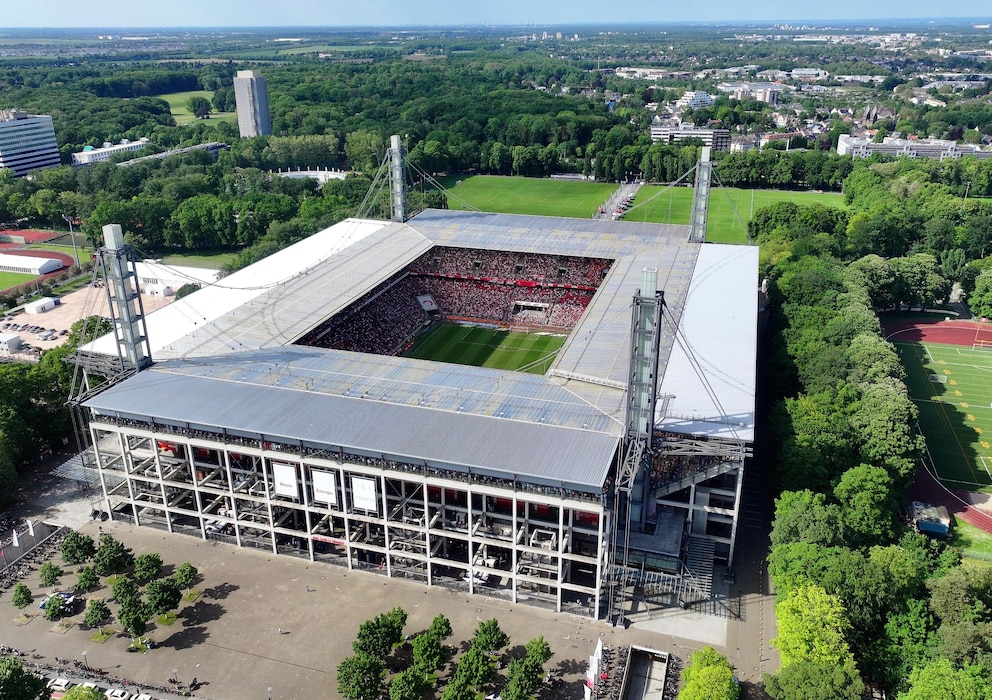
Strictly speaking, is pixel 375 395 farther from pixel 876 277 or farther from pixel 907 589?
pixel 876 277

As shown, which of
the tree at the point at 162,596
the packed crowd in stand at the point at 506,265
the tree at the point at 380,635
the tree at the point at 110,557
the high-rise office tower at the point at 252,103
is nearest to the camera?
the tree at the point at 380,635

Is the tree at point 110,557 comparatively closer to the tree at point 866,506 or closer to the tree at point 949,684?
the tree at point 949,684

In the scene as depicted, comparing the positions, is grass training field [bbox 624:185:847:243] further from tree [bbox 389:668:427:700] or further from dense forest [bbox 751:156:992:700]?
tree [bbox 389:668:427:700]

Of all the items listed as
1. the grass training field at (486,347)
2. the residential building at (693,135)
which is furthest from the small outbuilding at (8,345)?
the residential building at (693,135)

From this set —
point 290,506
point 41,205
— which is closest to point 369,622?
point 290,506

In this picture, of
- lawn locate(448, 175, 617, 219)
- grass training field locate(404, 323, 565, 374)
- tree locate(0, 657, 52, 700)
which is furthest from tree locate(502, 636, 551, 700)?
lawn locate(448, 175, 617, 219)

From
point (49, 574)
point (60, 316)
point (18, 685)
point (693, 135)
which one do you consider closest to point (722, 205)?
point (693, 135)

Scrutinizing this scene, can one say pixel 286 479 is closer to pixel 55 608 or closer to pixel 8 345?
pixel 55 608
